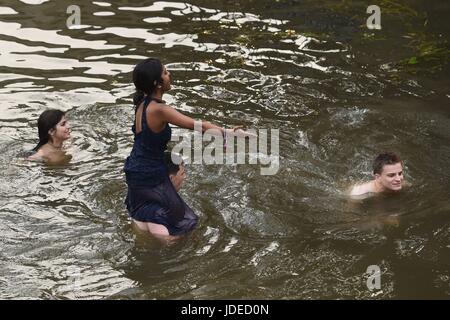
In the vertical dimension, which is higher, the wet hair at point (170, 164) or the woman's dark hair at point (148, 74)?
the woman's dark hair at point (148, 74)

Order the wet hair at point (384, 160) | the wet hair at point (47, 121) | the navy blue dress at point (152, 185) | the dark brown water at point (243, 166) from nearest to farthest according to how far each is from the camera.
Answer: the dark brown water at point (243, 166)
the navy blue dress at point (152, 185)
the wet hair at point (384, 160)
the wet hair at point (47, 121)

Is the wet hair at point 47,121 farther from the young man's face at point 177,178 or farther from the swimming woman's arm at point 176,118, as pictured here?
the swimming woman's arm at point 176,118

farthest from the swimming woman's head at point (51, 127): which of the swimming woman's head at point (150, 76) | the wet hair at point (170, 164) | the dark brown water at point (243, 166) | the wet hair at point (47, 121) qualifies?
the swimming woman's head at point (150, 76)

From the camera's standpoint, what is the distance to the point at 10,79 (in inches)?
453

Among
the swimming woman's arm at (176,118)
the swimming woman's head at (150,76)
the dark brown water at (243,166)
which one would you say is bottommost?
the dark brown water at (243,166)

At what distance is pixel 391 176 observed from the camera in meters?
8.10

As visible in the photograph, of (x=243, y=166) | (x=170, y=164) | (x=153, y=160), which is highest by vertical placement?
(x=153, y=160)

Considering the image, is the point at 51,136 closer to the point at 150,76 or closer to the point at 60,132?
the point at 60,132

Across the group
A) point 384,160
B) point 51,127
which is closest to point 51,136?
point 51,127

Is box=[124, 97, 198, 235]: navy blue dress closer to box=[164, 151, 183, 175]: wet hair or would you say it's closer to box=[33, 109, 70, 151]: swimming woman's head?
box=[164, 151, 183, 175]: wet hair

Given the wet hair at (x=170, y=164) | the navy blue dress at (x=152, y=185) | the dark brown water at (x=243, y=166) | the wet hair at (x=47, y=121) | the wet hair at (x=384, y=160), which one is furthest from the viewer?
the wet hair at (x=47, y=121)

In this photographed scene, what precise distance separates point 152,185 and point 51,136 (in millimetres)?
2624

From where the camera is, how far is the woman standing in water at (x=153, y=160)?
267 inches
